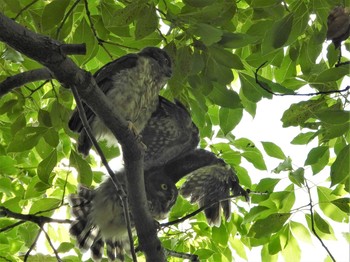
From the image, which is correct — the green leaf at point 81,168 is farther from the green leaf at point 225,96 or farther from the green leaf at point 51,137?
the green leaf at point 225,96

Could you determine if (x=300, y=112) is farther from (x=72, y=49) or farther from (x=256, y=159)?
(x=72, y=49)

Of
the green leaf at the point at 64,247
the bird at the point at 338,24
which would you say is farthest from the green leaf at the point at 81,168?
the bird at the point at 338,24

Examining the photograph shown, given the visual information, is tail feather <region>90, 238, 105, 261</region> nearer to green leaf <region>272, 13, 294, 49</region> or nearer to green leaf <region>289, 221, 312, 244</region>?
green leaf <region>289, 221, 312, 244</region>

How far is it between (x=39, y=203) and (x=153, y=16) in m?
1.33

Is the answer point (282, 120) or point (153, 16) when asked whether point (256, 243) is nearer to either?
point (282, 120)

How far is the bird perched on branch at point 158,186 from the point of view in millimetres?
3303

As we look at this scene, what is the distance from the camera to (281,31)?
85.8 inches

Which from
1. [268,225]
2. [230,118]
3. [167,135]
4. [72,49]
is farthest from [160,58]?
[72,49]

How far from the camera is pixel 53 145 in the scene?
2.74 metres

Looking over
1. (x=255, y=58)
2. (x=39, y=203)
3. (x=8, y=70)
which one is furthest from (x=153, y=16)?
(x=39, y=203)

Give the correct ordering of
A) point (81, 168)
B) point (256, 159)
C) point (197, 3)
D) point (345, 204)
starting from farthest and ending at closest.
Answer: point (256, 159) < point (81, 168) < point (345, 204) < point (197, 3)

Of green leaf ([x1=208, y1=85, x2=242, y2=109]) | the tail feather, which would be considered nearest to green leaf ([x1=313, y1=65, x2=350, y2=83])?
green leaf ([x1=208, y1=85, x2=242, y2=109])

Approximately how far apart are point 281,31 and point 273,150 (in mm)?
1014

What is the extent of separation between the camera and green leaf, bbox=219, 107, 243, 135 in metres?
2.88
